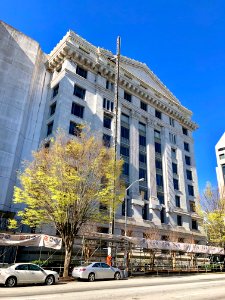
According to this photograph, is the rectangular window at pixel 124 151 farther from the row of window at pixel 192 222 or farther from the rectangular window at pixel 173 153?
the row of window at pixel 192 222

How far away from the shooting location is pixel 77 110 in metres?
37.9

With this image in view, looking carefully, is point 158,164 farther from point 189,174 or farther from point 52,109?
point 52,109

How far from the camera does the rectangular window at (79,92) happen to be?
1542 inches

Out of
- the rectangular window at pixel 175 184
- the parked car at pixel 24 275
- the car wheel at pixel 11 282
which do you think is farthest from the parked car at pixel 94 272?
the rectangular window at pixel 175 184

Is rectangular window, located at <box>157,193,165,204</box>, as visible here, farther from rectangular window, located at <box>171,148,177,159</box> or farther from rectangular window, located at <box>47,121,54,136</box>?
rectangular window, located at <box>47,121,54,136</box>

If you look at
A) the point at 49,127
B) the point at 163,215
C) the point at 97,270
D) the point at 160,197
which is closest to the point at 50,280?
the point at 97,270

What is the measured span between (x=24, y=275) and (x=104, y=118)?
2896 centimetres

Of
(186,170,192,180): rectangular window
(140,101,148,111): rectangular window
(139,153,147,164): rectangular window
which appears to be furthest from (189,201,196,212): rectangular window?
(140,101,148,111): rectangular window

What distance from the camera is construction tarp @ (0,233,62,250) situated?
19.2 metres

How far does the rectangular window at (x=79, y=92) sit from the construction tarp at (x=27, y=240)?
24.2 meters

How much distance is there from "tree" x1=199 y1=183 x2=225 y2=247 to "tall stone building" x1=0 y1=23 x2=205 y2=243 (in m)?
4.41

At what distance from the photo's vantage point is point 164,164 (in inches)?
1833

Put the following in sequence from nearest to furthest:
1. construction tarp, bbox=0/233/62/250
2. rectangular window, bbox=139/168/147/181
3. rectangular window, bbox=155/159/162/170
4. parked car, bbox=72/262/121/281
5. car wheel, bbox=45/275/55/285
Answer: car wheel, bbox=45/275/55/285 < parked car, bbox=72/262/121/281 < construction tarp, bbox=0/233/62/250 < rectangular window, bbox=139/168/147/181 < rectangular window, bbox=155/159/162/170

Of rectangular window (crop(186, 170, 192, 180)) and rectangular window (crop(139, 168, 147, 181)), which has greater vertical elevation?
rectangular window (crop(186, 170, 192, 180))
